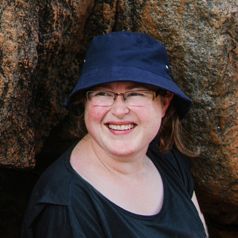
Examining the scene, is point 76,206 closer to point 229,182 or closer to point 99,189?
point 99,189

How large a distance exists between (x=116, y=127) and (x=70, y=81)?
76cm

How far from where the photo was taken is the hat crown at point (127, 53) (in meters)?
2.67

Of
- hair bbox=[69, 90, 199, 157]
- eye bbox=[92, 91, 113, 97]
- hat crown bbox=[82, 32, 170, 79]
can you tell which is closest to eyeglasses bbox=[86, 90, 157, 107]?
eye bbox=[92, 91, 113, 97]

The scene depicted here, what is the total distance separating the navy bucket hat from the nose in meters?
0.13

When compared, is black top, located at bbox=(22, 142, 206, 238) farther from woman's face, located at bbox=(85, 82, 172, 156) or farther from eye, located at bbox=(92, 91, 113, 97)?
eye, located at bbox=(92, 91, 113, 97)

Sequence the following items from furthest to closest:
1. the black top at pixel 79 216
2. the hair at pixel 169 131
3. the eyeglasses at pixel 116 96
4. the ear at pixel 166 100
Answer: the hair at pixel 169 131, the ear at pixel 166 100, the eyeglasses at pixel 116 96, the black top at pixel 79 216

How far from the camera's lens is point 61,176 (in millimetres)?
2715

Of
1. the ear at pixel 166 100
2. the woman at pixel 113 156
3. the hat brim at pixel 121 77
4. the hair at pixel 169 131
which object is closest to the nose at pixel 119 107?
the woman at pixel 113 156

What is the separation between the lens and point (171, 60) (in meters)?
3.32

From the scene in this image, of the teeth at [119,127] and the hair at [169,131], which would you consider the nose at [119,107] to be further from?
the hair at [169,131]

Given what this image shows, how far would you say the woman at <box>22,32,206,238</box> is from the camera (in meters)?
2.62

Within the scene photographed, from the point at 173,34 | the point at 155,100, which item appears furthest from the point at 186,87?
the point at 155,100

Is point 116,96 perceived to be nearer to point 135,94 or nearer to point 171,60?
point 135,94

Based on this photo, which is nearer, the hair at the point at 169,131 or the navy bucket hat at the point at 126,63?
the navy bucket hat at the point at 126,63
